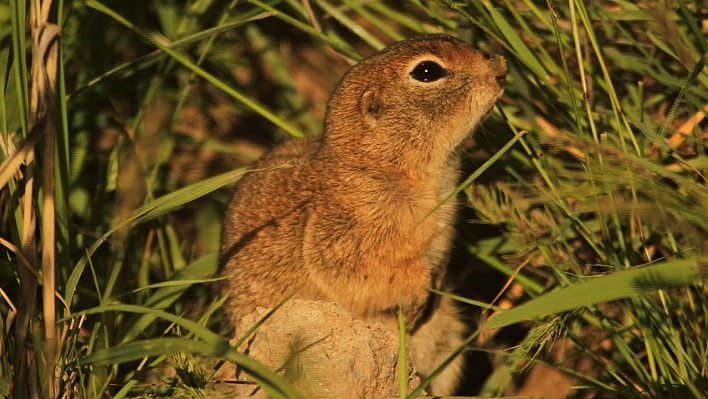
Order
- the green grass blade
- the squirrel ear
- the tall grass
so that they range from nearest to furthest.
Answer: the green grass blade, the tall grass, the squirrel ear

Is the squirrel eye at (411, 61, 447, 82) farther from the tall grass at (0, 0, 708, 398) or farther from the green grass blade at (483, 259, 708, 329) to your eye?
the green grass blade at (483, 259, 708, 329)

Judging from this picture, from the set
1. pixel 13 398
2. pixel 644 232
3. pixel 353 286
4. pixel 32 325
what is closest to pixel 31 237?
pixel 32 325

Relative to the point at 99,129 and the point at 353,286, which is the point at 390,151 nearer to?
the point at 353,286

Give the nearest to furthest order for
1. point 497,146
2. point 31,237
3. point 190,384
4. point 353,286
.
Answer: point 31,237 < point 190,384 < point 353,286 < point 497,146

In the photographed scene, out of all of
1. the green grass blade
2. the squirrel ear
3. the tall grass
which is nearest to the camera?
the green grass blade

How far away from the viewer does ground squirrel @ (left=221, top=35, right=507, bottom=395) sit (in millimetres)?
2977

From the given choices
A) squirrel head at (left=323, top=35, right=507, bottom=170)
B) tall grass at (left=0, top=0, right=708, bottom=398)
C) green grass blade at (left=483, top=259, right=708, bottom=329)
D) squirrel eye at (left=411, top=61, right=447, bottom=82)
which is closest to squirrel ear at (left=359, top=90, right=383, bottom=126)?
squirrel head at (left=323, top=35, right=507, bottom=170)

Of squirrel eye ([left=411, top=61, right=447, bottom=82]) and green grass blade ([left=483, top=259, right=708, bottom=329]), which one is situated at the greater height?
squirrel eye ([left=411, top=61, right=447, bottom=82])

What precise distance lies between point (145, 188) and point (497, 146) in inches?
60.4

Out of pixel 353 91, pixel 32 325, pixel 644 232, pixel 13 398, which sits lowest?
pixel 13 398

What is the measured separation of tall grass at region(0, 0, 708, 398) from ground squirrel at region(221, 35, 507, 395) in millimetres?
227

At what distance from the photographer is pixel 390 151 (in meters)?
3.07

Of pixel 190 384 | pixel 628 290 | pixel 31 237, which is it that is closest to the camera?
pixel 628 290

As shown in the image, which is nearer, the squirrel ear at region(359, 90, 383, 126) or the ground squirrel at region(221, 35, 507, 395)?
the ground squirrel at region(221, 35, 507, 395)
